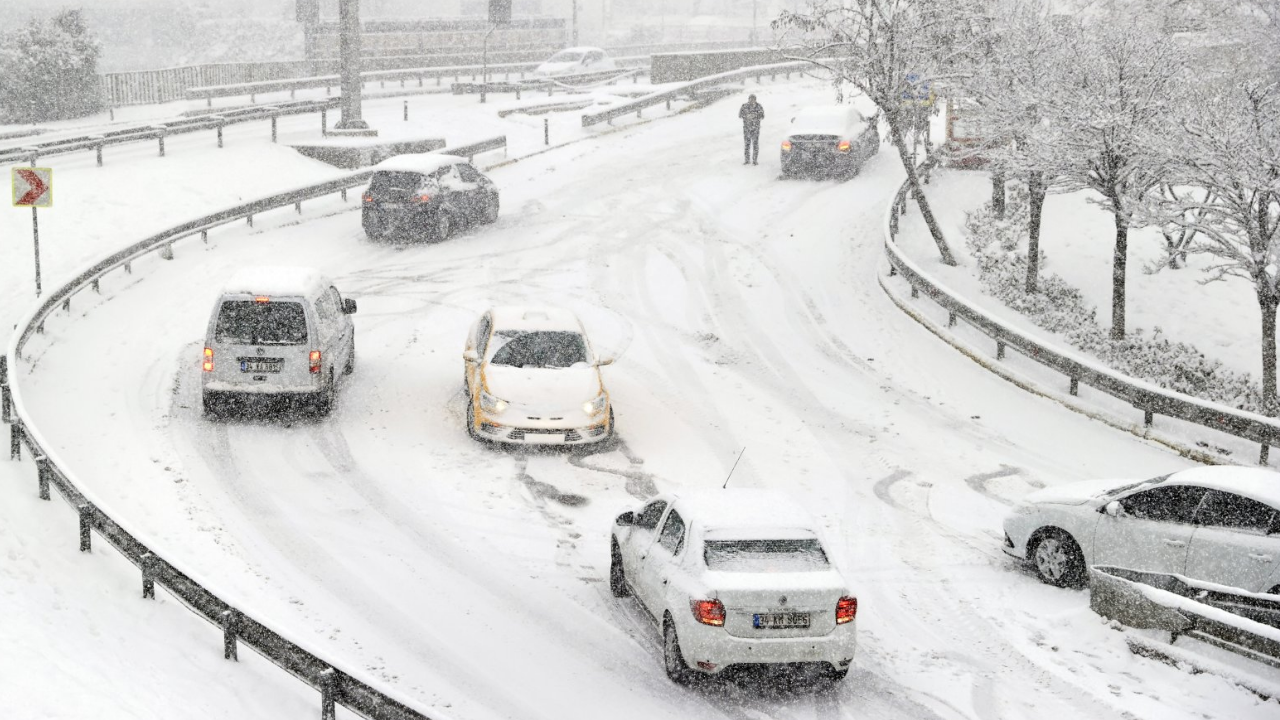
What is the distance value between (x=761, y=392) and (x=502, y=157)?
780 inches

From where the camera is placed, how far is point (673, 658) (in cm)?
1006

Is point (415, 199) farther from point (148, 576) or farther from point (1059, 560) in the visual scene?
point (1059, 560)

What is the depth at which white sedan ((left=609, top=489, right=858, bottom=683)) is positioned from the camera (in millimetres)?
9711

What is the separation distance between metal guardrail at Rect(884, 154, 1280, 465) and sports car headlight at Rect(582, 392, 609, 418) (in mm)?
7372

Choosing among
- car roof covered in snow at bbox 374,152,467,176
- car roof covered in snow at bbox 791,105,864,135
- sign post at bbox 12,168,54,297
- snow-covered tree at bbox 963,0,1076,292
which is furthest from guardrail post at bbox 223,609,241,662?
car roof covered in snow at bbox 791,105,864,135

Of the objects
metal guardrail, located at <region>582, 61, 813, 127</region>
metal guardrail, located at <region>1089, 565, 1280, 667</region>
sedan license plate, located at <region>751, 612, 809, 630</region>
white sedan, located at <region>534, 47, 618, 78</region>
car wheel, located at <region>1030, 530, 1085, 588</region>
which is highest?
white sedan, located at <region>534, 47, 618, 78</region>

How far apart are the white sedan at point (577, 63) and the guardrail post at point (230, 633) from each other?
4933 centimetres

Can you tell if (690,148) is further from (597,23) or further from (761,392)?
(597,23)

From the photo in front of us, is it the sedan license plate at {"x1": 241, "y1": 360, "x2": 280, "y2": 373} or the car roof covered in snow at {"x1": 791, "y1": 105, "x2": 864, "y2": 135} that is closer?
the sedan license plate at {"x1": 241, "y1": 360, "x2": 280, "y2": 373}

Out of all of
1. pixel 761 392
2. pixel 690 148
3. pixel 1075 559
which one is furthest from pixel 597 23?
pixel 1075 559

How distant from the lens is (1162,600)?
1070cm

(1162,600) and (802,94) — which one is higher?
(802,94)

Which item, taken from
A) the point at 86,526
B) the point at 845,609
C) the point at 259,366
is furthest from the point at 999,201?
the point at 86,526

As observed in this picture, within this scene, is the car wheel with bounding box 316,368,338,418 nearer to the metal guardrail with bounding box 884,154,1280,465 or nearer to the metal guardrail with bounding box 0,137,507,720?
the metal guardrail with bounding box 0,137,507,720
